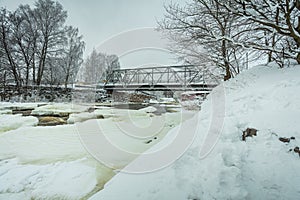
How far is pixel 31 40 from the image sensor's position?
14305 mm

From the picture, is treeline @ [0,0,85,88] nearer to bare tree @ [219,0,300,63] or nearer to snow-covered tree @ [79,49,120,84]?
snow-covered tree @ [79,49,120,84]

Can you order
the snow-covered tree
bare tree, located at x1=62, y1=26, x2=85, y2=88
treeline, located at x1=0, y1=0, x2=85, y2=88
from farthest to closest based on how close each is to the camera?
the snow-covered tree < bare tree, located at x1=62, y1=26, x2=85, y2=88 < treeline, located at x1=0, y1=0, x2=85, y2=88

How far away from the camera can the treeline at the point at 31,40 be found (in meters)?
13.5

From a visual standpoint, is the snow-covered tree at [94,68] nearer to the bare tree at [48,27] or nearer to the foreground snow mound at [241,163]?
the bare tree at [48,27]

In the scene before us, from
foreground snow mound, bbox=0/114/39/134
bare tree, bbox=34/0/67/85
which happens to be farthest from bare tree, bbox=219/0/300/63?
bare tree, bbox=34/0/67/85

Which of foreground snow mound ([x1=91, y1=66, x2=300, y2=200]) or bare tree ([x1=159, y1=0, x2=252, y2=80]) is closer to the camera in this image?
foreground snow mound ([x1=91, y1=66, x2=300, y2=200])

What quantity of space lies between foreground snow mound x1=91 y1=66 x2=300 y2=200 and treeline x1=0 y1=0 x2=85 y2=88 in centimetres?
1573

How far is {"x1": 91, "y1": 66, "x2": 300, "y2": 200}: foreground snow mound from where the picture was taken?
1497 mm

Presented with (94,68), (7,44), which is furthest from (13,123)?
(94,68)

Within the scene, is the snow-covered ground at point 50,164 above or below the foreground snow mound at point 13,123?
below

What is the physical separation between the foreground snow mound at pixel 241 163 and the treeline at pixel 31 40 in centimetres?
1573

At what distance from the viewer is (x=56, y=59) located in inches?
636

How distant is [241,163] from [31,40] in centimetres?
1815

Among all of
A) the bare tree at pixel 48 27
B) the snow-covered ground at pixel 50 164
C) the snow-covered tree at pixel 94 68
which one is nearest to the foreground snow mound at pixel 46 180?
the snow-covered ground at pixel 50 164
